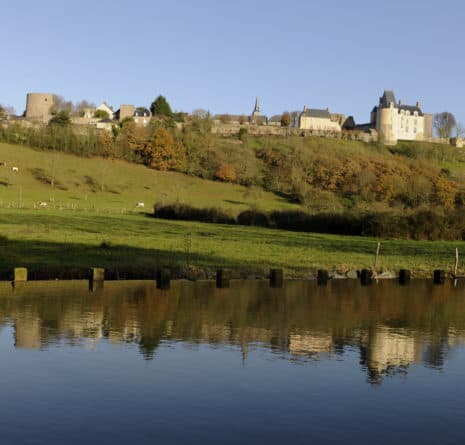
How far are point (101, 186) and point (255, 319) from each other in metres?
81.6

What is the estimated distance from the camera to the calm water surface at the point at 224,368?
13758 millimetres

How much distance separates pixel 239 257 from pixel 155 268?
7.81 m

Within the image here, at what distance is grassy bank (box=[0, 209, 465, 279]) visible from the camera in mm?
36531

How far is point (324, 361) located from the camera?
63.5 ft

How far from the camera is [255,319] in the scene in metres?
25.3

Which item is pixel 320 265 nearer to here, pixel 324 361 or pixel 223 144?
pixel 324 361

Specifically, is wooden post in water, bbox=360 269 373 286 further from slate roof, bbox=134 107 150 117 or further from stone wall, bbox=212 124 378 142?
slate roof, bbox=134 107 150 117

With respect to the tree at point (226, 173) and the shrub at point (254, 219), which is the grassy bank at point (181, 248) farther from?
the tree at point (226, 173)

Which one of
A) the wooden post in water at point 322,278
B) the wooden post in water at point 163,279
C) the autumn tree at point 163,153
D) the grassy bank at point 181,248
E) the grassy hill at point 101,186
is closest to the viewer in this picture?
the wooden post in water at point 163,279

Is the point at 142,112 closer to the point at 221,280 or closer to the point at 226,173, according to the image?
the point at 226,173

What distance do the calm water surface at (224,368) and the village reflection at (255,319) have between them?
0.22 feet

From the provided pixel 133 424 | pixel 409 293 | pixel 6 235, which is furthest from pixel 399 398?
pixel 6 235

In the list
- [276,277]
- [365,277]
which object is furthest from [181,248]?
[365,277]

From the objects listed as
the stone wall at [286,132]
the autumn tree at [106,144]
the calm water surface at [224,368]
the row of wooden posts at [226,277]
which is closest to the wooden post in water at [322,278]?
the row of wooden posts at [226,277]
